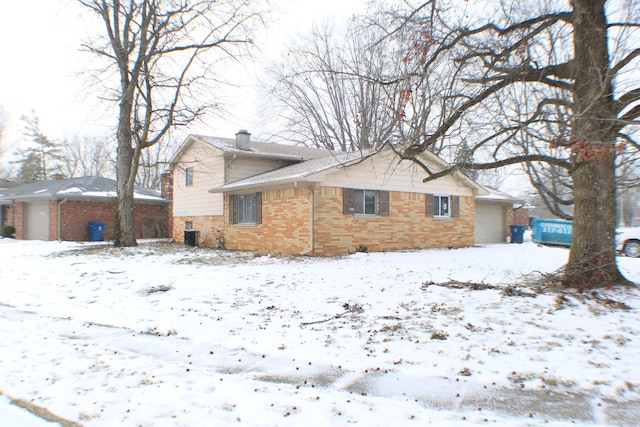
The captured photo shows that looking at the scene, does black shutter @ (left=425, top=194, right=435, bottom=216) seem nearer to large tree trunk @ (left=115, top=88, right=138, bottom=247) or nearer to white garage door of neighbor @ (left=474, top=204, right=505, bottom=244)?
white garage door of neighbor @ (left=474, top=204, right=505, bottom=244)

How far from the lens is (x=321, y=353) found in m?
4.62

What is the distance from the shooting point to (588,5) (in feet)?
21.9

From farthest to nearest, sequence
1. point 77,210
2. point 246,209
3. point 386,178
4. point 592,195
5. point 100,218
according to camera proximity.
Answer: point 100,218 < point 77,210 < point 246,209 < point 386,178 < point 592,195

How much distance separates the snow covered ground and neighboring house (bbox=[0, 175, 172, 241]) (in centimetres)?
1428

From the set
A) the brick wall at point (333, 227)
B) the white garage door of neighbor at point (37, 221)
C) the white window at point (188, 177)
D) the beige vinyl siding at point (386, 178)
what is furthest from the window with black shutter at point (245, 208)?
the white garage door of neighbor at point (37, 221)

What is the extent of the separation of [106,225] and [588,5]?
896 inches

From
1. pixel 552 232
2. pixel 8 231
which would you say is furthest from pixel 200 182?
pixel 552 232

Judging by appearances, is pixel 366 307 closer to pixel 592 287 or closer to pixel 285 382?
pixel 285 382

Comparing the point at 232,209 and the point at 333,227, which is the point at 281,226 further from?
the point at 232,209

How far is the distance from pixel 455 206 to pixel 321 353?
47.2 feet

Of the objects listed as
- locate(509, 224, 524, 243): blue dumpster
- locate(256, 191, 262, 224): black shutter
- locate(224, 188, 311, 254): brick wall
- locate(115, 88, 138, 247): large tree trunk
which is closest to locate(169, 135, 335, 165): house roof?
locate(115, 88, 138, 247): large tree trunk

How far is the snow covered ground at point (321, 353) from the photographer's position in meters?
3.26

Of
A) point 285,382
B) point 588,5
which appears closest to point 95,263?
point 285,382

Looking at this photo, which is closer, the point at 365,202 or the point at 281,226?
the point at 281,226
